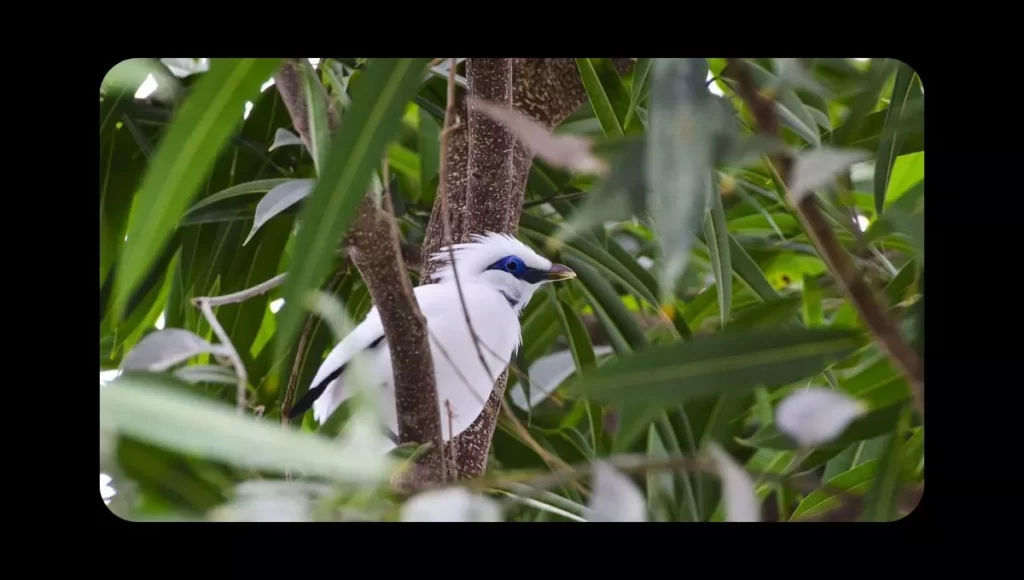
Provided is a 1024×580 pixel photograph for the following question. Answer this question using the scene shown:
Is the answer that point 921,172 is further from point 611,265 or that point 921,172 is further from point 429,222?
point 429,222

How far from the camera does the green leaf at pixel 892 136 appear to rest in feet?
3.02

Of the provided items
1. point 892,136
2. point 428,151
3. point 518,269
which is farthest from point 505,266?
point 892,136

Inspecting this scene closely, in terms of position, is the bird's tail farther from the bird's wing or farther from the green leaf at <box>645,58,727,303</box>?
the green leaf at <box>645,58,727,303</box>

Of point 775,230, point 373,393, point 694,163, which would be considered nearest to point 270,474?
point 373,393

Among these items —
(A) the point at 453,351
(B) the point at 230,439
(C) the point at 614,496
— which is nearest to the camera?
(B) the point at 230,439

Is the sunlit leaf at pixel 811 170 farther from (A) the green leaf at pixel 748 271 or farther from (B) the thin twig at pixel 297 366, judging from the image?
(B) the thin twig at pixel 297 366

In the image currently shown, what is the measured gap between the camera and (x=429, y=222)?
97cm

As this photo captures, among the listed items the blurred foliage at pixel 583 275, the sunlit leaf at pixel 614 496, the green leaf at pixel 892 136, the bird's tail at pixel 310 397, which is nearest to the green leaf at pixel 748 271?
the blurred foliage at pixel 583 275

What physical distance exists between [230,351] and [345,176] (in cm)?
27

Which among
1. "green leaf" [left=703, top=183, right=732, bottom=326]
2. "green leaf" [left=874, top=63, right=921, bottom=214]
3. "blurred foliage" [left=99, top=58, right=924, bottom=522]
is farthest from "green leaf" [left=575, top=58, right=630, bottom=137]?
"green leaf" [left=874, top=63, right=921, bottom=214]

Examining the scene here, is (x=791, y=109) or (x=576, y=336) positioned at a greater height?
(x=791, y=109)

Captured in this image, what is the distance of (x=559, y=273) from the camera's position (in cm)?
99

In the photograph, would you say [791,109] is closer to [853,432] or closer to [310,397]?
[853,432]

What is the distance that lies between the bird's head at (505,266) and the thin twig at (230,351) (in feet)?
0.59
